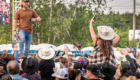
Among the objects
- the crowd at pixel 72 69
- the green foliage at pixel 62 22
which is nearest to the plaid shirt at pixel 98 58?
the crowd at pixel 72 69

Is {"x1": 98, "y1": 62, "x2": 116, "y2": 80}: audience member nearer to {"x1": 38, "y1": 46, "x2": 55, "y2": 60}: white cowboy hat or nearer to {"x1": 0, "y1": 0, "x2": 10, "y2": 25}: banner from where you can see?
{"x1": 38, "y1": 46, "x2": 55, "y2": 60}: white cowboy hat

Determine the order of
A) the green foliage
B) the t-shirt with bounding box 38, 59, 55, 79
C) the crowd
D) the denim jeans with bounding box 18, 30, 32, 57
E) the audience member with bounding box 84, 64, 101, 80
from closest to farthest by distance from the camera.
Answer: the crowd, the audience member with bounding box 84, 64, 101, 80, the t-shirt with bounding box 38, 59, 55, 79, the denim jeans with bounding box 18, 30, 32, 57, the green foliage

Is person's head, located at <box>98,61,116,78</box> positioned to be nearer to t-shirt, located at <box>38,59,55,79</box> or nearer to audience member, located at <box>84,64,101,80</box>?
audience member, located at <box>84,64,101,80</box>

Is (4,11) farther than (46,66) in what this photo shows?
Yes

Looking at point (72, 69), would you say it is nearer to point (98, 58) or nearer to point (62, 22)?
point (98, 58)

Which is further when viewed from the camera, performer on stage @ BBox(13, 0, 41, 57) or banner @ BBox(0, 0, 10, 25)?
banner @ BBox(0, 0, 10, 25)

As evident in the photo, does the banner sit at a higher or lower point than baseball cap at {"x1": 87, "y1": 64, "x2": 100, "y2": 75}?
higher

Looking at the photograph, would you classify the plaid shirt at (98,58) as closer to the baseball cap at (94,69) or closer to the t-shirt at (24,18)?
the baseball cap at (94,69)

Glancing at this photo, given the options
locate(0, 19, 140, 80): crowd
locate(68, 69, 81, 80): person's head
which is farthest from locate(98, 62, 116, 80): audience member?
locate(68, 69, 81, 80): person's head

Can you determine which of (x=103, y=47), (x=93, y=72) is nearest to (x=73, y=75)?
(x=93, y=72)

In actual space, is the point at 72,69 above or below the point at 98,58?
below

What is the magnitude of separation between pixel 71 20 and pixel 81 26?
136 cm

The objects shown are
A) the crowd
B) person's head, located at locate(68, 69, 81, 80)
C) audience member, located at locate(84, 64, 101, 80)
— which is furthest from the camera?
person's head, located at locate(68, 69, 81, 80)

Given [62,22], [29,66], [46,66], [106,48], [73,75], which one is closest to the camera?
[29,66]
